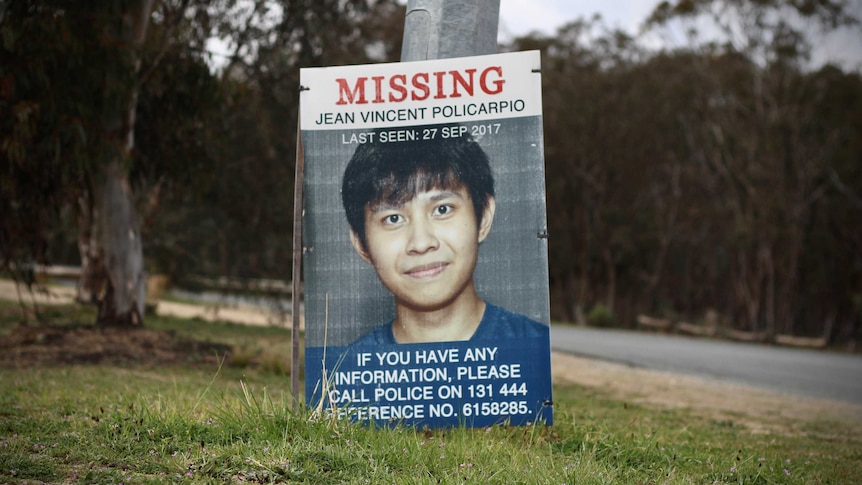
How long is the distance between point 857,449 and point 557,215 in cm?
2970

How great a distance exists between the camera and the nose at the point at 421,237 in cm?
577

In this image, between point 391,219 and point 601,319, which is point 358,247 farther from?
point 601,319

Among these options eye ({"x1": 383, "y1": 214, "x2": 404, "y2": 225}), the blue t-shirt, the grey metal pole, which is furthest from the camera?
the grey metal pole

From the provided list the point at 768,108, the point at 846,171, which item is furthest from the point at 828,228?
the point at 768,108

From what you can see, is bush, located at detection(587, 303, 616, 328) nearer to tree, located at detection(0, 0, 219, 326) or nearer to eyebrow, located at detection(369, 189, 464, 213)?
tree, located at detection(0, 0, 219, 326)

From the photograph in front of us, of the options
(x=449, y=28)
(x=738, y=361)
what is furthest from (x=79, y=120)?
(x=738, y=361)

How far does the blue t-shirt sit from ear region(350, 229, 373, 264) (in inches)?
16.0

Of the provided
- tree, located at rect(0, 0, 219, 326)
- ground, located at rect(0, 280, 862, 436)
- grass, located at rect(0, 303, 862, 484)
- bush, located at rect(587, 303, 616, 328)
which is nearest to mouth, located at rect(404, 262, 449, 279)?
grass, located at rect(0, 303, 862, 484)

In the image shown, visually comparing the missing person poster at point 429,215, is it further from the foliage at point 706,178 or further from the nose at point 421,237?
the foliage at point 706,178

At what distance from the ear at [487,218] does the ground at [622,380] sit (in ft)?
14.4

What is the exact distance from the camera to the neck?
5.66 m

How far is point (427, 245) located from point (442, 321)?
461 mm

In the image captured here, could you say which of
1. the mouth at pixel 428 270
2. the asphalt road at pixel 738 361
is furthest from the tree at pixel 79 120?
the asphalt road at pixel 738 361

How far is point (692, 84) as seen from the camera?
108 feet
